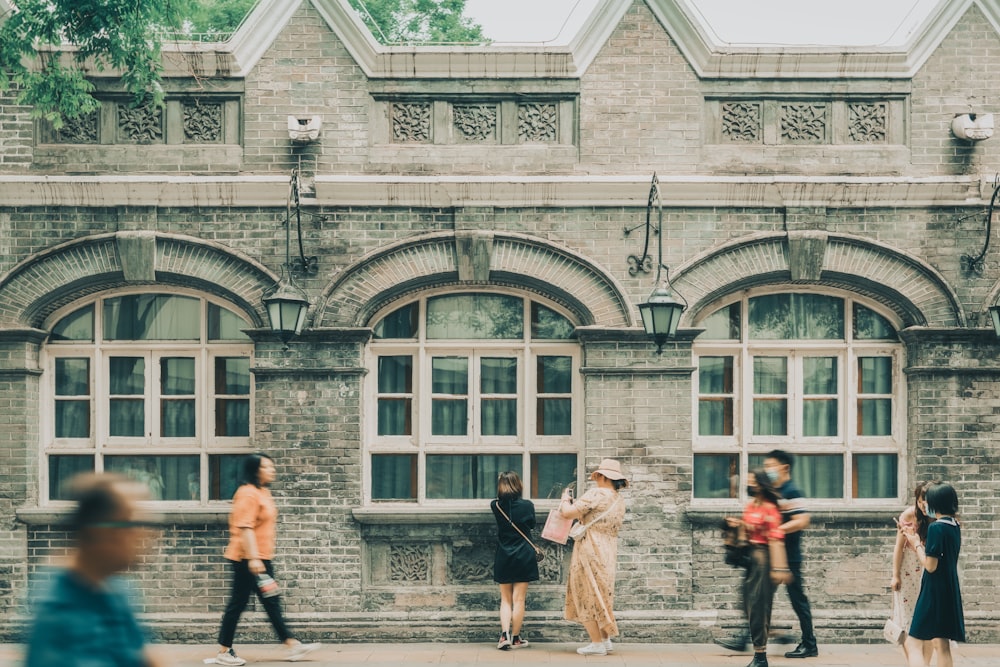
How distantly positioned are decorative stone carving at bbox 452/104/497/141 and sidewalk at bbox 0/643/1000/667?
451 centimetres

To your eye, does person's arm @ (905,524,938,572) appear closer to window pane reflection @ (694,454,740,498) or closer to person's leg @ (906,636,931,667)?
person's leg @ (906,636,931,667)

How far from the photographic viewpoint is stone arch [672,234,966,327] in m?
9.86

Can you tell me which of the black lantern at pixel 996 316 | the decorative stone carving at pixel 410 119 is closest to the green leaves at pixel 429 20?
the decorative stone carving at pixel 410 119

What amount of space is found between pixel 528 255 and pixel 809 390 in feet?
9.48

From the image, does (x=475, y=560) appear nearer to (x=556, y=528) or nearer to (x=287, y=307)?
(x=556, y=528)

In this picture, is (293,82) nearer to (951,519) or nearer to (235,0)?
(951,519)

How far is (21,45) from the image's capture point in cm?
872

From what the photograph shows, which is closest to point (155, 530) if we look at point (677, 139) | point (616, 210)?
point (616, 210)

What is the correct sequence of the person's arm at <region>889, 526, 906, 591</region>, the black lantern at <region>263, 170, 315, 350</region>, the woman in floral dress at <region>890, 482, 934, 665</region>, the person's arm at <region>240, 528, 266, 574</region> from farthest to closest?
1. the black lantern at <region>263, 170, 315, 350</region>
2. the person's arm at <region>240, 528, 266, 574</region>
3. the person's arm at <region>889, 526, 906, 591</region>
4. the woman in floral dress at <region>890, 482, 934, 665</region>

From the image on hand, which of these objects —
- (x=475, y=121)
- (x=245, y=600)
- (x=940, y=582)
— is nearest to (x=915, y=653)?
(x=940, y=582)

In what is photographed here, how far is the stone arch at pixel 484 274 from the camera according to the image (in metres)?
9.85

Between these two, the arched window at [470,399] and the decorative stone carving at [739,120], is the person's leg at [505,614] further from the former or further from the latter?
the decorative stone carving at [739,120]

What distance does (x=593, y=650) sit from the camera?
921 cm

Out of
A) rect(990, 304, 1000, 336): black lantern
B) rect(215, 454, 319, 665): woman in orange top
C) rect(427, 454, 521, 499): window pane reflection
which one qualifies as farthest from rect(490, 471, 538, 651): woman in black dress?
rect(990, 304, 1000, 336): black lantern
